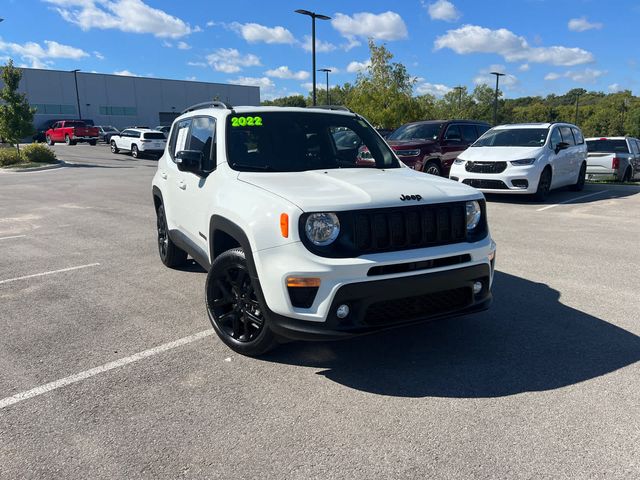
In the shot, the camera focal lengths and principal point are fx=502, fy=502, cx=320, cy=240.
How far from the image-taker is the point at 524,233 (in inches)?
315

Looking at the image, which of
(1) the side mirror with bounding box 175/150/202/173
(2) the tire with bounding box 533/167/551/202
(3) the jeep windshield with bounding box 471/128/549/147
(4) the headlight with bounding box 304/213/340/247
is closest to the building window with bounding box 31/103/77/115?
(3) the jeep windshield with bounding box 471/128/549/147

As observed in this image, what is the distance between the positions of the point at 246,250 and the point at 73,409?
143 cm

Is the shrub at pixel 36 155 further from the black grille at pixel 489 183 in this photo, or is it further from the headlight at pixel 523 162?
the headlight at pixel 523 162

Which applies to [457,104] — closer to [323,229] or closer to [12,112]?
[12,112]

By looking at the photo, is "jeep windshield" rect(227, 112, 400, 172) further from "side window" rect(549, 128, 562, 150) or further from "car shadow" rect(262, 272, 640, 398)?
"side window" rect(549, 128, 562, 150)

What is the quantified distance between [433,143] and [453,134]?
117cm

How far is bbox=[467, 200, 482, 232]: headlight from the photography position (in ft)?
12.2

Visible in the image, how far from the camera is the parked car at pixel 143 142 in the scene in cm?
2953

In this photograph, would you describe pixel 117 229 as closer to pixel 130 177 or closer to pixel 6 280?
pixel 6 280

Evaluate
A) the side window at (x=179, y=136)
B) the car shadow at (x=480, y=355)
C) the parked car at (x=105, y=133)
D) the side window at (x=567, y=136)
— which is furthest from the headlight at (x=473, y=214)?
the parked car at (x=105, y=133)

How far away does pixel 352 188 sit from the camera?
3496 millimetres

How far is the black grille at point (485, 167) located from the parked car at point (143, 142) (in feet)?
72.4

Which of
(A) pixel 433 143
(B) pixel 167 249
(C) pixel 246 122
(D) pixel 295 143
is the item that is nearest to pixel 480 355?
(D) pixel 295 143

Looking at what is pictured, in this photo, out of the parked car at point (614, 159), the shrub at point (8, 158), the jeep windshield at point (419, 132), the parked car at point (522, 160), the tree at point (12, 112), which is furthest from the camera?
the shrub at point (8, 158)
